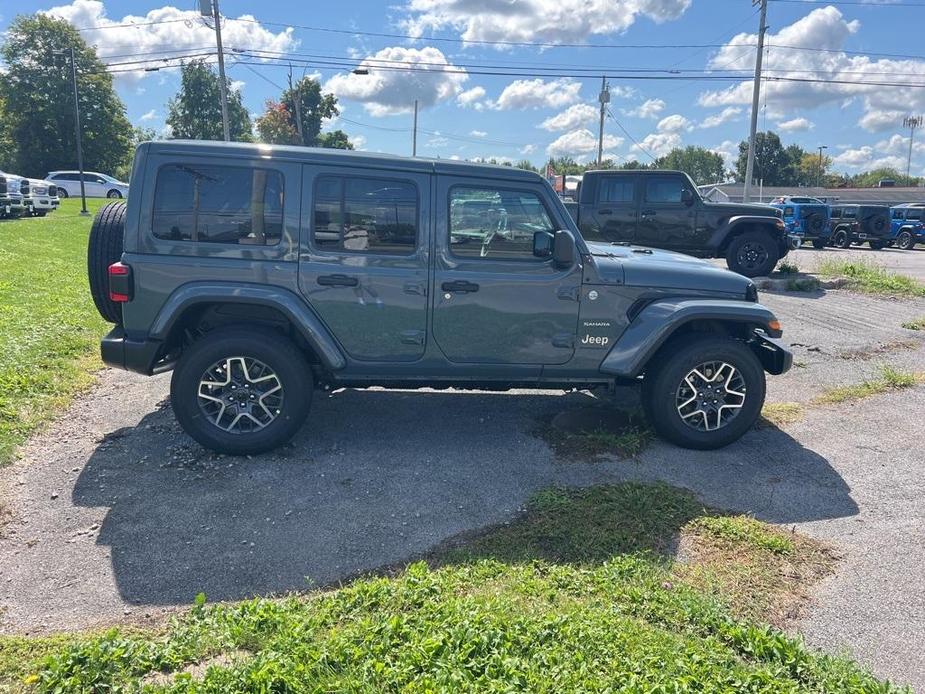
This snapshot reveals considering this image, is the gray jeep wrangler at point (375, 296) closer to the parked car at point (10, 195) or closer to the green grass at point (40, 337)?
the green grass at point (40, 337)

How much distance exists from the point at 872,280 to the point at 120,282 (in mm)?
13010

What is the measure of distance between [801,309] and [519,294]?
7483mm

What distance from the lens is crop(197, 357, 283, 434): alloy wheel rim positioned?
14.6 feet

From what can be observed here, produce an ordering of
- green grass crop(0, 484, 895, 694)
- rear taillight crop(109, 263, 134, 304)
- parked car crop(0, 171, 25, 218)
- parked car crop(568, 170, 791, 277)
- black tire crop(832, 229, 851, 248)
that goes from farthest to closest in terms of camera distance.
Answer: black tire crop(832, 229, 851, 248) < parked car crop(0, 171, 25, 218) < parked car crop(568, 170, 791, 277) < rear taillight crop(109, 263, 134, 304) < green grass crop(0, 484, 895, 694)

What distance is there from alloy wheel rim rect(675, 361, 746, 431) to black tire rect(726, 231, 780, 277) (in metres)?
8.77

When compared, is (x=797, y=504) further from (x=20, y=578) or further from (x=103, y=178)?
(x=103, y=178)

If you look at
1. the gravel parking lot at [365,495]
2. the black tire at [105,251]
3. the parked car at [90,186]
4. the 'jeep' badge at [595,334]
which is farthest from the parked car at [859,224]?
the parked car at [90,186]

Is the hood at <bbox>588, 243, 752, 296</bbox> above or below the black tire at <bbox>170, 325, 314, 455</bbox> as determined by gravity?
above

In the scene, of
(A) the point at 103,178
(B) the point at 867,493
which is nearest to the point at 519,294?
(B) the point at 867,493

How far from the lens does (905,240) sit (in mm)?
25531

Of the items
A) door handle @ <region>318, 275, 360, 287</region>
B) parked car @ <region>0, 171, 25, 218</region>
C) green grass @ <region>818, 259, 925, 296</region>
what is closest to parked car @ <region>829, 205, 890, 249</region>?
green grass @ <region>818, 259, 925, 296</region>

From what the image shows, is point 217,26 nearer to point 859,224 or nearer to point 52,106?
point 859,224

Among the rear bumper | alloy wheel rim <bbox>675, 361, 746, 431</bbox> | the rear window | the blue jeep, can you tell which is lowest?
alloy wheel rim <bbox>675, 361, 746, 431</bbox>

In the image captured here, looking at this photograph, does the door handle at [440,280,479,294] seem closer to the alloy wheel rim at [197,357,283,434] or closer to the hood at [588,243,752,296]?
the hood at [588,243,752,296]
